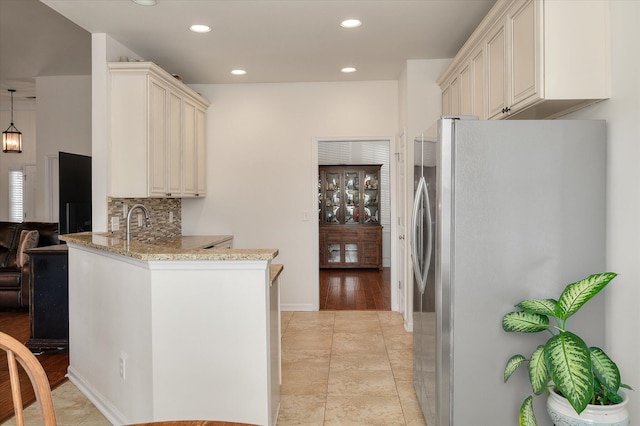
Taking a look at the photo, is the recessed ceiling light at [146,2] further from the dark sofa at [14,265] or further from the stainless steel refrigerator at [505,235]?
the dark sofa at [14,265]

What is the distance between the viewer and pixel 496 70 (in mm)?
3020

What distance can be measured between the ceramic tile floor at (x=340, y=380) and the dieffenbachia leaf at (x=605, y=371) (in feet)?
3.82

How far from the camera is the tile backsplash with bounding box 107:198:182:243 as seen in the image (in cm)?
405

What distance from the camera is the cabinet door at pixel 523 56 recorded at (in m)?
2.43

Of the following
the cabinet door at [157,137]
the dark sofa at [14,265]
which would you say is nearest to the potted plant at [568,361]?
the cabinet door at [157,137]

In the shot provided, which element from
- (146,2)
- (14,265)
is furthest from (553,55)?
(14,265)

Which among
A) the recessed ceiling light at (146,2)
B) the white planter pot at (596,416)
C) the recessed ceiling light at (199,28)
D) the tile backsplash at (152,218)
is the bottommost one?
the white planter pot at (596,416)

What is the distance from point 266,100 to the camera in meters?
5.61

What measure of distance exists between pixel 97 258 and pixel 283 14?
82.2 inches

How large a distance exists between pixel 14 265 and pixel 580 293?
5.79 m

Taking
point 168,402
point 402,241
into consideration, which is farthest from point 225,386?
point 402,241

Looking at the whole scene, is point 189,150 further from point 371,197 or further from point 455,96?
point 371,197

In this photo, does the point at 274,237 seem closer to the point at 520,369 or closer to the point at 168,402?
the point at 168,402

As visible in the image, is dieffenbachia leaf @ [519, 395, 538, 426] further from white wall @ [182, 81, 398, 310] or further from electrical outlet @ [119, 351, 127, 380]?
white wall @ [182, 81, 398, 310]
